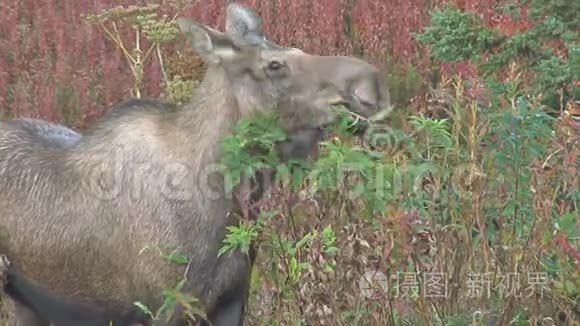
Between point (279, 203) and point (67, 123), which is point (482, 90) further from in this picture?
point (67, 123)

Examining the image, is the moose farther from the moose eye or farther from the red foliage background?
the red foliage background

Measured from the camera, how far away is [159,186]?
4832 mm

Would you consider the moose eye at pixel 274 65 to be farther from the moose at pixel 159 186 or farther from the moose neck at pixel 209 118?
the moose neck at pixel 209 118

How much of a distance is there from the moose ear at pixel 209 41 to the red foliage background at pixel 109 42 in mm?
3545

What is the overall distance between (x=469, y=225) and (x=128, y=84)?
14.7 ft

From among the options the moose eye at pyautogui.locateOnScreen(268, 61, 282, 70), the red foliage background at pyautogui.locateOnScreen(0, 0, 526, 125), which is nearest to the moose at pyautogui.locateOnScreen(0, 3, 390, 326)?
the moose eye at pyautogui.locateOnScreen(268, 61, 282, 70)

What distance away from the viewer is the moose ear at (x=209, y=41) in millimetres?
4844

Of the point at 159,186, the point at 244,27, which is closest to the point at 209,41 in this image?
the point at 244,27

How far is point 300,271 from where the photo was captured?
468cm

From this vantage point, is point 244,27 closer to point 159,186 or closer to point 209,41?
point 209,41

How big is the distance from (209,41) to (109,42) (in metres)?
4.74

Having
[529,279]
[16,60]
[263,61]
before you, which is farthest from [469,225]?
[16,60]

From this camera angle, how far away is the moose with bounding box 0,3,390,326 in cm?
469

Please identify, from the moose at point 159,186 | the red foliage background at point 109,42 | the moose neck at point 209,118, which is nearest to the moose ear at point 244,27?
the moose at point 159,186
